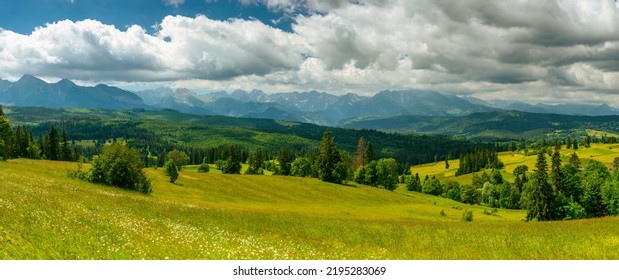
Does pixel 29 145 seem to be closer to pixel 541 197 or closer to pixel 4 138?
pixel 4 138

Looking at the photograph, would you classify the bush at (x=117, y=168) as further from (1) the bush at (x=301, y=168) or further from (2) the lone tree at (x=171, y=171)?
(1) the bush at (x=301, y=168)

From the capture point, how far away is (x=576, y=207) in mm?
86938

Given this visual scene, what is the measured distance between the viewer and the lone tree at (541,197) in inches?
3329

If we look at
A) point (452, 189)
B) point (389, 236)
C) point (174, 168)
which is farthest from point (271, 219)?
point (452, 189)

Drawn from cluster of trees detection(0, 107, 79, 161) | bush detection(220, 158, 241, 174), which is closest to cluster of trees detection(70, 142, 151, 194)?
cluster of trees detection(0, 107, 79, 161)

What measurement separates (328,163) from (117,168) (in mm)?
66944

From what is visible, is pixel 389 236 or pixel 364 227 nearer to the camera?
pixel 389 236

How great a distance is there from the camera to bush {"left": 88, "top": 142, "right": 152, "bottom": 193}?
48.7 m

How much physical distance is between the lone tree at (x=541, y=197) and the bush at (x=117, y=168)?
80639 mm

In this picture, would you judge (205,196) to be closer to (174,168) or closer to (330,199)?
(174,168)

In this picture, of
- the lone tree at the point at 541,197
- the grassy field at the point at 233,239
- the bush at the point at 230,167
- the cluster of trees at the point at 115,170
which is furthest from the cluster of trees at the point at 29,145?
the lone tree at the point at 541,197

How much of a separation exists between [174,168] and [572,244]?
7193 cm

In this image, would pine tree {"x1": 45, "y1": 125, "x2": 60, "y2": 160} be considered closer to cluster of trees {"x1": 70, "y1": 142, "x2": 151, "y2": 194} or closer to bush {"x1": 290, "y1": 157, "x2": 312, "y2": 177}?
bush {"x1": 290, "y1": 157, "x2": 312, "y2": 177}

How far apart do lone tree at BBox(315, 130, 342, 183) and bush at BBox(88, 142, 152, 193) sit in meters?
63.1
